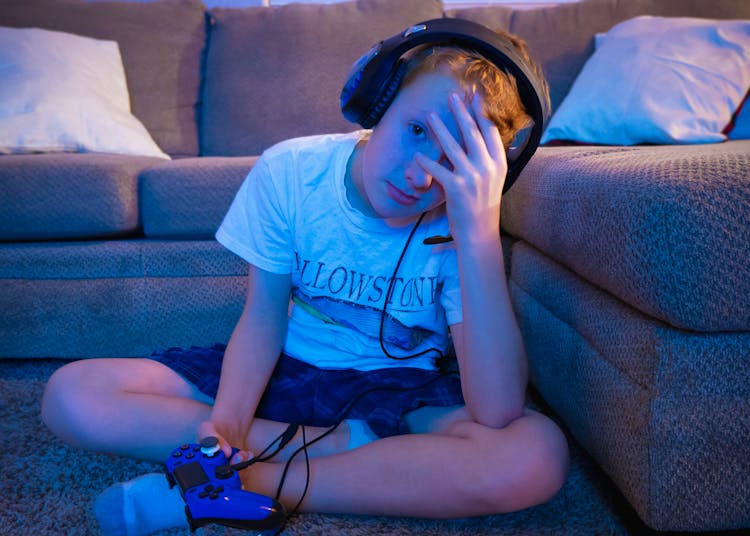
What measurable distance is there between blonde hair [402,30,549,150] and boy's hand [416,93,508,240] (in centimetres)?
1

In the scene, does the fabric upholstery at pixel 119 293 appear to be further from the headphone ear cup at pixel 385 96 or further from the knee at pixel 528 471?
the knee at pixel 528 471

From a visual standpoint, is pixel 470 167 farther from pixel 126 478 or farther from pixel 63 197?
pixel 63 197

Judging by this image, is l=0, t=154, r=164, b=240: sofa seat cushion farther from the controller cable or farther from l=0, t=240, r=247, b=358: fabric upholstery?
the controller cable

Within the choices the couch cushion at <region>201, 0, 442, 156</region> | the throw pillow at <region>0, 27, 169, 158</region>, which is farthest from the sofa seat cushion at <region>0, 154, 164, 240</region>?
the couch cushion at <region>201, 0, 442, 156</region>

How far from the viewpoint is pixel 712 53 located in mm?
1314

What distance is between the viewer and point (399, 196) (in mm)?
706

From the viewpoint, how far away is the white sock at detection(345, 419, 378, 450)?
80 cm

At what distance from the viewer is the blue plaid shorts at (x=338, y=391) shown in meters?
0.80

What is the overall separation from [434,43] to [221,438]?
55 cm

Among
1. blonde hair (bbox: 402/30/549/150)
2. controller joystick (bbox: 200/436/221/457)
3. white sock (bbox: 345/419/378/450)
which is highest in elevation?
blonde hair (bbox: 402/30/549/150)

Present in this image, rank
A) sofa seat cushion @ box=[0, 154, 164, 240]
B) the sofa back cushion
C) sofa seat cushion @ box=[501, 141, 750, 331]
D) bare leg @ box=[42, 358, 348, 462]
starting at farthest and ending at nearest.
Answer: the sofa back cushion < sofa seat cushion @ box=[0, 154, 164, 240] < bare leg @ box=[42, 358, 348, 462] < sofa seat cushion @ box=[501, 141, 750, 331]

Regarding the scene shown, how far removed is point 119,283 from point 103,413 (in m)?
0.52

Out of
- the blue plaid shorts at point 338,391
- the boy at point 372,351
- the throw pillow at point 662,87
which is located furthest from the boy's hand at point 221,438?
the throw pillow at point 662,87

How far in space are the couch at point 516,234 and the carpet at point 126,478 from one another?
8cm
